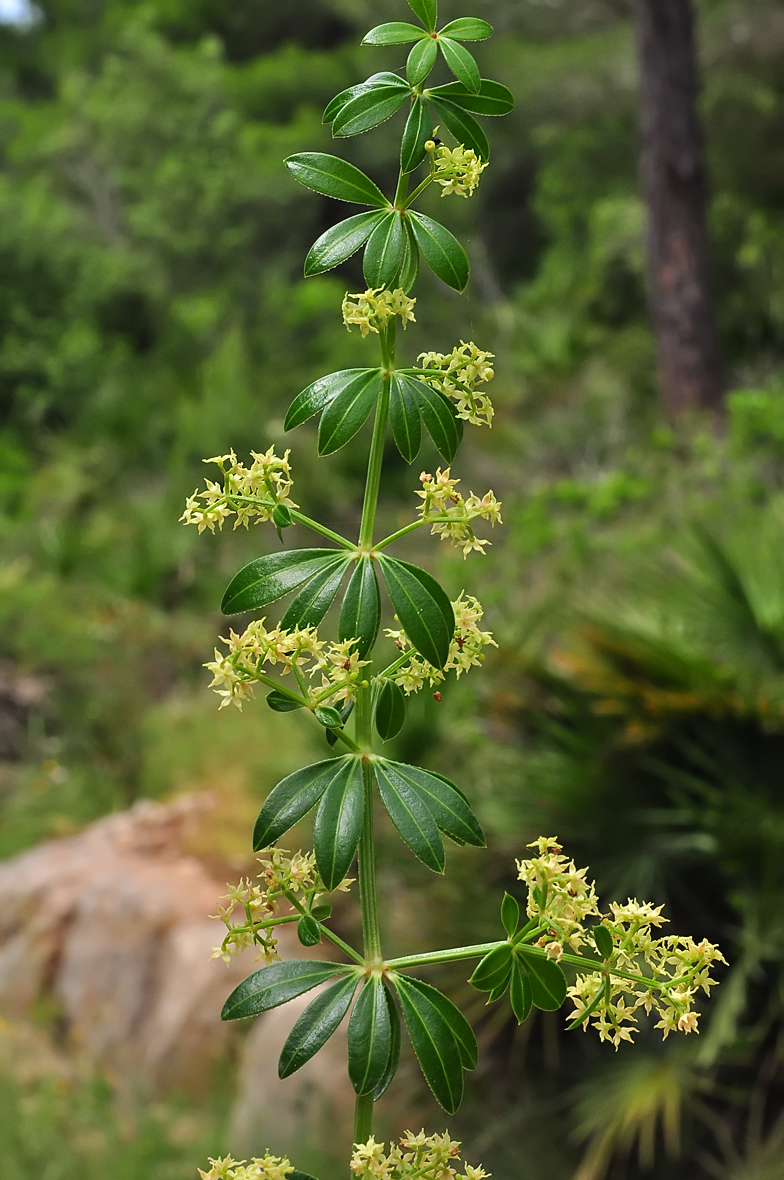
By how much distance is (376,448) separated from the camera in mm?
554

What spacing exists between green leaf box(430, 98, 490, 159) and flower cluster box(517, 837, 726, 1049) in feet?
1.13

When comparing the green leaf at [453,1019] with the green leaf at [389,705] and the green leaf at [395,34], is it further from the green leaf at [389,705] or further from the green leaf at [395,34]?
the green leaf at [395,34]

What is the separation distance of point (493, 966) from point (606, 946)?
0.06 meters

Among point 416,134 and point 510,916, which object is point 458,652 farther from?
point 416,134

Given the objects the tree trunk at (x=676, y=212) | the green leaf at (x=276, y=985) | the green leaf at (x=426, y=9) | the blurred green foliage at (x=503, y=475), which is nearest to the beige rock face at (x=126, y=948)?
the blurred green foliage at (x=503, y=475)

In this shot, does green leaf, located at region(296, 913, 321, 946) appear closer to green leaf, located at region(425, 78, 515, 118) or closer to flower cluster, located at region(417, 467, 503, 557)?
flower cluster, located at region(417, 467, 503, 557)

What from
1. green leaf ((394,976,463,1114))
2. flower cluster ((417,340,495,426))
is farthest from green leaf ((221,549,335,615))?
green leaf ((394,976,463,1114))

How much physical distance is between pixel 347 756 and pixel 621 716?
7.47 feet

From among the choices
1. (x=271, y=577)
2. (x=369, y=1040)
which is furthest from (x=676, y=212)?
(x=369, y=1040)

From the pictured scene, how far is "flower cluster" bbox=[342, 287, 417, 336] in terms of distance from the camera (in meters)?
0.53

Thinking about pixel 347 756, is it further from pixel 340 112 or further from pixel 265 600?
pixel 340 112

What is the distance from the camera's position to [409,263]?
1.89ft

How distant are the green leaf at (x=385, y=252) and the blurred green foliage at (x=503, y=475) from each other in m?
0.20

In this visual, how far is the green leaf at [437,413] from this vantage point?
547mm
